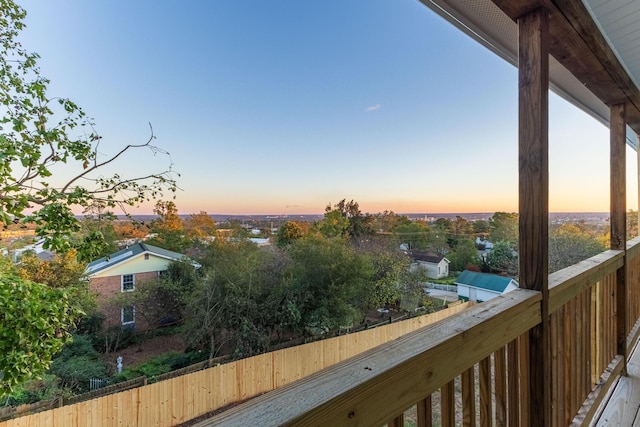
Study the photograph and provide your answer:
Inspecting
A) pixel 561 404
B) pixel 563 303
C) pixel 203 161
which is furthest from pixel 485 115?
pixel 203 161

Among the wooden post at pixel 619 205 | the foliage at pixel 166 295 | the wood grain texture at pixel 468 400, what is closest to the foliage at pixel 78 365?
the foliage at pixel 166 295

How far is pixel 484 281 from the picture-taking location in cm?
145

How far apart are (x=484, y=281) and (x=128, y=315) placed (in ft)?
7.04

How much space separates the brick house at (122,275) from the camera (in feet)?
5.95

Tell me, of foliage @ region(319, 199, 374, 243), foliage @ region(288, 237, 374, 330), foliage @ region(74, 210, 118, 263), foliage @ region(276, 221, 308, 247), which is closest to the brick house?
foliage @ region(74, 210, 118, 263)

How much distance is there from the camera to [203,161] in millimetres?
2725

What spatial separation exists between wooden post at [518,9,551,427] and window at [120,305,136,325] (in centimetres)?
215

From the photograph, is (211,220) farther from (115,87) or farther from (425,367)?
(425,367)

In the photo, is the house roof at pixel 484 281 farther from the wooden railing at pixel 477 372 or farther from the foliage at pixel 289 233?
the foliage at pixel 289 233

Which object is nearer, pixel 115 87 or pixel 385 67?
pixel 115 87

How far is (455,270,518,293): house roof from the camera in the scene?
50.3 inches

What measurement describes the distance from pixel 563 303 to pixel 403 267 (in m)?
1.71

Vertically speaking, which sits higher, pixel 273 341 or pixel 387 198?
pixel 387 198

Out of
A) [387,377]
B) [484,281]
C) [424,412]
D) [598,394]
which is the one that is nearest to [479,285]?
[484,281]
